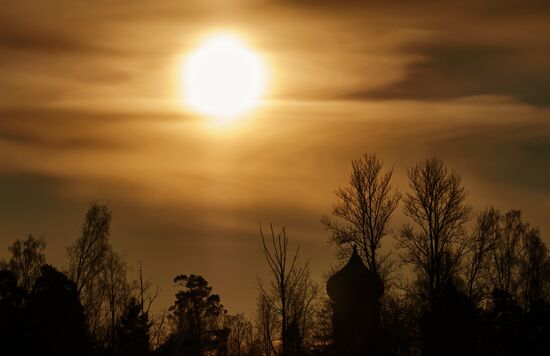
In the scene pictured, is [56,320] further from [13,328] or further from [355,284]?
[355,284]

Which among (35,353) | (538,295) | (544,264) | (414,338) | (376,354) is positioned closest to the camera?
(35,353)

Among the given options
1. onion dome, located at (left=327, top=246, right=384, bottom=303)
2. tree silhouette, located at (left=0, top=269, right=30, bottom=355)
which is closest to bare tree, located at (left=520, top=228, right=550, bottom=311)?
onion dome, located at (left=327, top=246, right=384, bottom=303)

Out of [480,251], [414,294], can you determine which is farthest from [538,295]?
[414,294]

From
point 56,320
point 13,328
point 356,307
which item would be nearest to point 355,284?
point 356,307

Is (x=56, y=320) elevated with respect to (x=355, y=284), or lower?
lower

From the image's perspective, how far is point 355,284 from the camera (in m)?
66.0

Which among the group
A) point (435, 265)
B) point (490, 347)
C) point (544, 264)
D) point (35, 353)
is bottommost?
point (35, 353)

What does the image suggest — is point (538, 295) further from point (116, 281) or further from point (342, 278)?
point (116, 281)

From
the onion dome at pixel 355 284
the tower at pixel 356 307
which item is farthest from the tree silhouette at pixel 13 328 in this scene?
the onion dome at pixel 355 284

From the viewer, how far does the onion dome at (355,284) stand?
6366 cm

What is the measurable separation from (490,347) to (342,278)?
1149 cm

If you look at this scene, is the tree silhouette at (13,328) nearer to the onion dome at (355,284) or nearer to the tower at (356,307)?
the tower at (356,307)

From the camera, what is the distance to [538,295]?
248 feet

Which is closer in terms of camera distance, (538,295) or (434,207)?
(434,207)
